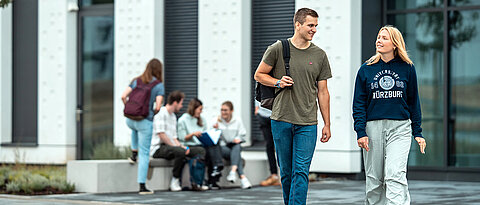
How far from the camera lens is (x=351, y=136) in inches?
597

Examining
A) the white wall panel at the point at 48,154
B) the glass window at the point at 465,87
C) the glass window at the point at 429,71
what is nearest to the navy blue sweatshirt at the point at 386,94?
the glass window at the point at 465,87

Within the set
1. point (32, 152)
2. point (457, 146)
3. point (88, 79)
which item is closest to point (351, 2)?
point (457, 146)

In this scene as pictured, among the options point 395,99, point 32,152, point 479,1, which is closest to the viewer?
point 395,99

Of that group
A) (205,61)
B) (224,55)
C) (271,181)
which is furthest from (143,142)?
(205,61)

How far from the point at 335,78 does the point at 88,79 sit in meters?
6.00

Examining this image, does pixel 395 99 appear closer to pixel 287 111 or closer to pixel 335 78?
pixel 287 111

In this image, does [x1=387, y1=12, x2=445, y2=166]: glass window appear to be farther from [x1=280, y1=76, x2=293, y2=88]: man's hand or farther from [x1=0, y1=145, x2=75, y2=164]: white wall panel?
[x1=280, y1=76, x2=293, y2=88]: man's hand

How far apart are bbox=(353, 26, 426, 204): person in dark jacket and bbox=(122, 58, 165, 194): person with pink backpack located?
519 centimetres

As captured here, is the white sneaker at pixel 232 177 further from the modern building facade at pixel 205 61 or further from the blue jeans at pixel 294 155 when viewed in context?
the blue jeans at pixel 294 155

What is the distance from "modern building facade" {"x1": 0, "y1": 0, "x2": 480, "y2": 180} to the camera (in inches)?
595

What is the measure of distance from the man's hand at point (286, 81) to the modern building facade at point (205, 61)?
301 inches

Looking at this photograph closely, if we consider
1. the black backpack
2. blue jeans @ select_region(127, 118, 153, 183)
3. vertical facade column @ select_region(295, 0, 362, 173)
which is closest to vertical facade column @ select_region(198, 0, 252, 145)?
vertical facade column @ select_region(295, 0, 362, 173)

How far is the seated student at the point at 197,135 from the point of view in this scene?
1329 cm

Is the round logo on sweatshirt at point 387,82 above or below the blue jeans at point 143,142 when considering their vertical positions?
above
